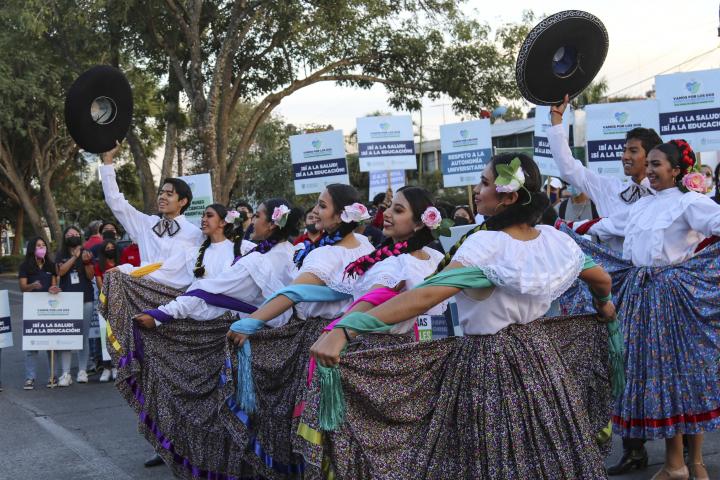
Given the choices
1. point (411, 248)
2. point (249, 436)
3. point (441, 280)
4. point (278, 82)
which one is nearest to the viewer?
point (441, 280)

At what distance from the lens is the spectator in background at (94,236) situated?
1141 cm

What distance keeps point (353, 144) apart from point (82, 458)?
4043 cm

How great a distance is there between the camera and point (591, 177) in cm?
619

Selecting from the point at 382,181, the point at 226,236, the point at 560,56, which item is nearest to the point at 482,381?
the point at 560,56

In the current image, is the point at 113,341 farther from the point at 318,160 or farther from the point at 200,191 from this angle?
the point at 318,160

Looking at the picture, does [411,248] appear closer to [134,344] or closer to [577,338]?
[577,338]

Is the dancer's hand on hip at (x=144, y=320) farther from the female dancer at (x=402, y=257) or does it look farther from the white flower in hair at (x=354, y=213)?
the white flower in hair at (x=354, y=213)

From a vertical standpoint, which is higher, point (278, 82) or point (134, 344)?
point (278, 82)

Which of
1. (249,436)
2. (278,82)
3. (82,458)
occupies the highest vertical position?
(278,82)

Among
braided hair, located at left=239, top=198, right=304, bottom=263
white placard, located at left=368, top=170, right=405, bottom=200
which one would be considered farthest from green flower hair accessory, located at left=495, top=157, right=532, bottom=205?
white placard, located at left=368, top=170, right=405, bottom=200

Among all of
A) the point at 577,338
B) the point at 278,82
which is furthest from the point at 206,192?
the point at 278,82

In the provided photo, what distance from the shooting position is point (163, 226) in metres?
7.32

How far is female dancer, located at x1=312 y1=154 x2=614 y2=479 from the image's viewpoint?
11.2 feet

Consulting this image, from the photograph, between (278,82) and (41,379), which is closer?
(41,379)
